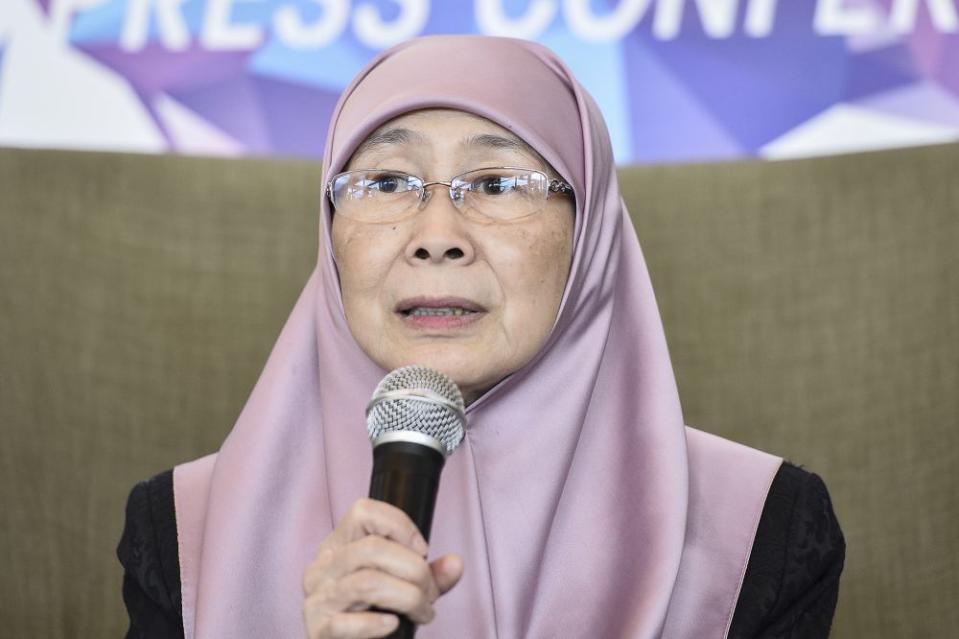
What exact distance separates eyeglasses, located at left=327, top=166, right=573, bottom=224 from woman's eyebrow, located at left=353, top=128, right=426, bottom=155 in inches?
1.5

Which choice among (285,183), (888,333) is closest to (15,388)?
(285,183)

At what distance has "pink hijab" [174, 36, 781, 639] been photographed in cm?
134

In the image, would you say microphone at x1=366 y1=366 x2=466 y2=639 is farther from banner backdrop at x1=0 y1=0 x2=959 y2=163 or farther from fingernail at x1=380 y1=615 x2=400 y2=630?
banner backdrop at x1=0 y1=0 x2=959 y2=163

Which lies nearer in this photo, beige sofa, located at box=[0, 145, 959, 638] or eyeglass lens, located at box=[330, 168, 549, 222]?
eyeglass lens, located at box=[330, 168, 549, 222]

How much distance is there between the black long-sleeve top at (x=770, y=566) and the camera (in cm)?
141

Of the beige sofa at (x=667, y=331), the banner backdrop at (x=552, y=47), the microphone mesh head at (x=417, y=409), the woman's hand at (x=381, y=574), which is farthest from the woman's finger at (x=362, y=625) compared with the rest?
the banner backdrop at (x=552, y=47)

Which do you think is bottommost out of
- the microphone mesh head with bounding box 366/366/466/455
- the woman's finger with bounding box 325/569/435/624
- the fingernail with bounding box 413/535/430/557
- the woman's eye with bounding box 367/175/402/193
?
the woman's finger with bounding box 325/569/435/624

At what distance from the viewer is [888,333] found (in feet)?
6.93

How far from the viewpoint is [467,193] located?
4.52 ft

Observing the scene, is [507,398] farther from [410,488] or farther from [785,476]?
[410,488]

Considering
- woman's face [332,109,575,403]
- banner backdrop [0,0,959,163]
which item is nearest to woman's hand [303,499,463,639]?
woman's face [332,109,575,403]

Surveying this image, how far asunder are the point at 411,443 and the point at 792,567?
0.73 m

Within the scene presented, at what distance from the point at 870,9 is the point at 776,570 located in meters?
1.28

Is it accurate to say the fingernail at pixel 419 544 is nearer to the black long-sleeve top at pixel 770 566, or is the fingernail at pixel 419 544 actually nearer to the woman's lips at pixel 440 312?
the woman's lips at pixel 440 312
